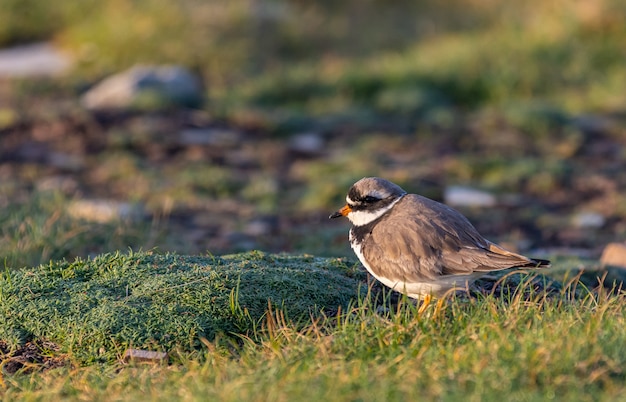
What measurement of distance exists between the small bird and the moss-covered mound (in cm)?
44

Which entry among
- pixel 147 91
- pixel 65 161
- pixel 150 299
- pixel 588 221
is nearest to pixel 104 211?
pixel 65 161

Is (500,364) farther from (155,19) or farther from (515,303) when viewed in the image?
(155,19)

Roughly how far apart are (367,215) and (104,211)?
4145 millimetres

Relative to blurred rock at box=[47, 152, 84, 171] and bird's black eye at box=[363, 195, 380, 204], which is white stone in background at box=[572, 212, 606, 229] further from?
blurred rock at box=[47, 152, 84, 171]

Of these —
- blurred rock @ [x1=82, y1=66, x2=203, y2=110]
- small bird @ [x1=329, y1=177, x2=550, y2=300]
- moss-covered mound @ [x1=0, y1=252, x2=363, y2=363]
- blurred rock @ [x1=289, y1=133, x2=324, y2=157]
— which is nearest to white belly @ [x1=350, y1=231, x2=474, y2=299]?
small bird @ [x1=329, y1=177, x2=550, y2=300]

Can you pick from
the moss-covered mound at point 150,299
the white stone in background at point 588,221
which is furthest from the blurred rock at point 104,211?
the white stone in background at point 588,221

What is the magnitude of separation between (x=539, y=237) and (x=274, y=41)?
34.4 ft

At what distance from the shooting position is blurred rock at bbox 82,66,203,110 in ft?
43.8

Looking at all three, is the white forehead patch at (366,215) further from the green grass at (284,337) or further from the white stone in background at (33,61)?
the white stone in background at (33,61)

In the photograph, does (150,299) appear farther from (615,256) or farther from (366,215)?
(615,256)

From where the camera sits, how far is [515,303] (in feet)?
16.5

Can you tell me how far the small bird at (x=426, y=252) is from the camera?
17.5 ft

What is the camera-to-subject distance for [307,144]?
1273cm

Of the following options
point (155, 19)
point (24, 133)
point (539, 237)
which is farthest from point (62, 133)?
point (539, 237)
